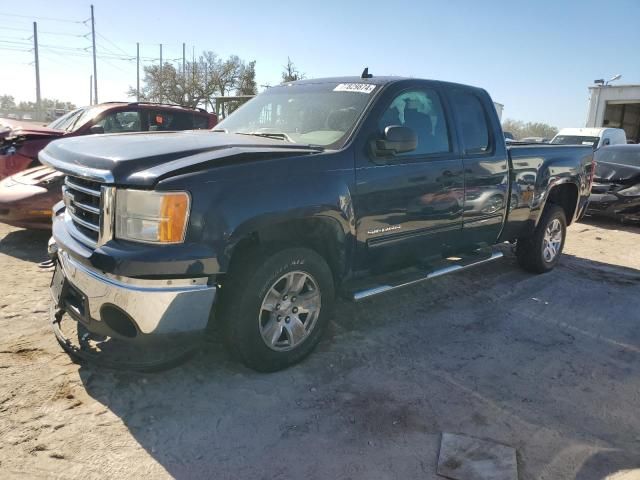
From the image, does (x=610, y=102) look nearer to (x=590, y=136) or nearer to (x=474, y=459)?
(x=590, y=136)

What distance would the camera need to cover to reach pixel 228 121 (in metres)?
4.57

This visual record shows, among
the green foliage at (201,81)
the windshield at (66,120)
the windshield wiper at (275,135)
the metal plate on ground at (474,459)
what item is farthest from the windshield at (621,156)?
the green foliage at (201,81)

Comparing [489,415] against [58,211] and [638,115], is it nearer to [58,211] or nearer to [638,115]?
[58,211]

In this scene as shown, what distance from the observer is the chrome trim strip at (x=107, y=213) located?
2.73 metres

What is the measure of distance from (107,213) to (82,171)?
0.33m

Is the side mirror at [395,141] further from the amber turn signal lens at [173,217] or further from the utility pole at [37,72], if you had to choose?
the utility pole at [37,72]

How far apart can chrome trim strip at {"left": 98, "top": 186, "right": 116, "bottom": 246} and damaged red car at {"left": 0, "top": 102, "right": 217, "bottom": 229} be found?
11.2 ft

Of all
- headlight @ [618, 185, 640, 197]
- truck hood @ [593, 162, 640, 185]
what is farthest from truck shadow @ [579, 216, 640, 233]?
truck hood @ [593, 162, 640, 185]

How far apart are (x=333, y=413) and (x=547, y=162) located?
13.0ft

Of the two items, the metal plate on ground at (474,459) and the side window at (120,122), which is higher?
the side window at (120,122)

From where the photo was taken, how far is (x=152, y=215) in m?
2.67

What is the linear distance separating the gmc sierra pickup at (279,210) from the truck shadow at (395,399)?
1.12ft

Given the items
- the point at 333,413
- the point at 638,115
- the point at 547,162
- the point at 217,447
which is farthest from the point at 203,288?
the point at 638,115

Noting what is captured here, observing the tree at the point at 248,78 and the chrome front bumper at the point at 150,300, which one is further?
the tree at the point at 248,78
